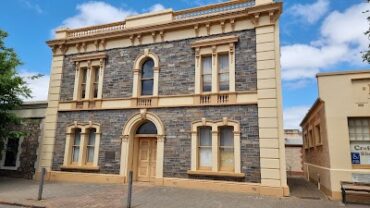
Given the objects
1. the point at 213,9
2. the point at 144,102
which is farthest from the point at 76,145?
the point at 213,9

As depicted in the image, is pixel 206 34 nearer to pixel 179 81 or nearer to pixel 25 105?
pixel 179 81

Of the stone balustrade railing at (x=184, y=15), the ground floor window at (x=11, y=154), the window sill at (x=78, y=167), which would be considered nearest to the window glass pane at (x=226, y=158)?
the window sill at (x=78, y=167)

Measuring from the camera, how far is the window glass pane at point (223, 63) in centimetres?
1288

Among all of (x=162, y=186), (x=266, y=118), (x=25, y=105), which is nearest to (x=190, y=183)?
(x=162, y=186)

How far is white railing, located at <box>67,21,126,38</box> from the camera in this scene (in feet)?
50.1

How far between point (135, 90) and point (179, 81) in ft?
7.69

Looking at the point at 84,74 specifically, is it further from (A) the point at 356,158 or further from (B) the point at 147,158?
(A) the point at 356,158

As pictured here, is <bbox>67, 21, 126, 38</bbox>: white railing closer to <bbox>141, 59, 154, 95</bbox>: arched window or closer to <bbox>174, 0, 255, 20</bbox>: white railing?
<bbox>141, 59, 154, 95</bbox>: arched window

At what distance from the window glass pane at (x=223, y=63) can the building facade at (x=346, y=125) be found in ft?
13.2

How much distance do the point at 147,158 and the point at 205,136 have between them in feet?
10.5

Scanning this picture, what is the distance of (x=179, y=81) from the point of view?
522 inches

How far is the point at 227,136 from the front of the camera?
12.2 meters

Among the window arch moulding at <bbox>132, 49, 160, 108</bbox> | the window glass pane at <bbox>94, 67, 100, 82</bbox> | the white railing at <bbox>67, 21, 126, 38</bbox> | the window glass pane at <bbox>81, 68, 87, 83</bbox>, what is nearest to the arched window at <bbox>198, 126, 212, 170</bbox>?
the window arch moulding at <bbox>132, 49, 160, 108</bbox>

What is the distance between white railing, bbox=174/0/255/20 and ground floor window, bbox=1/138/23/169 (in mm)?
11382
